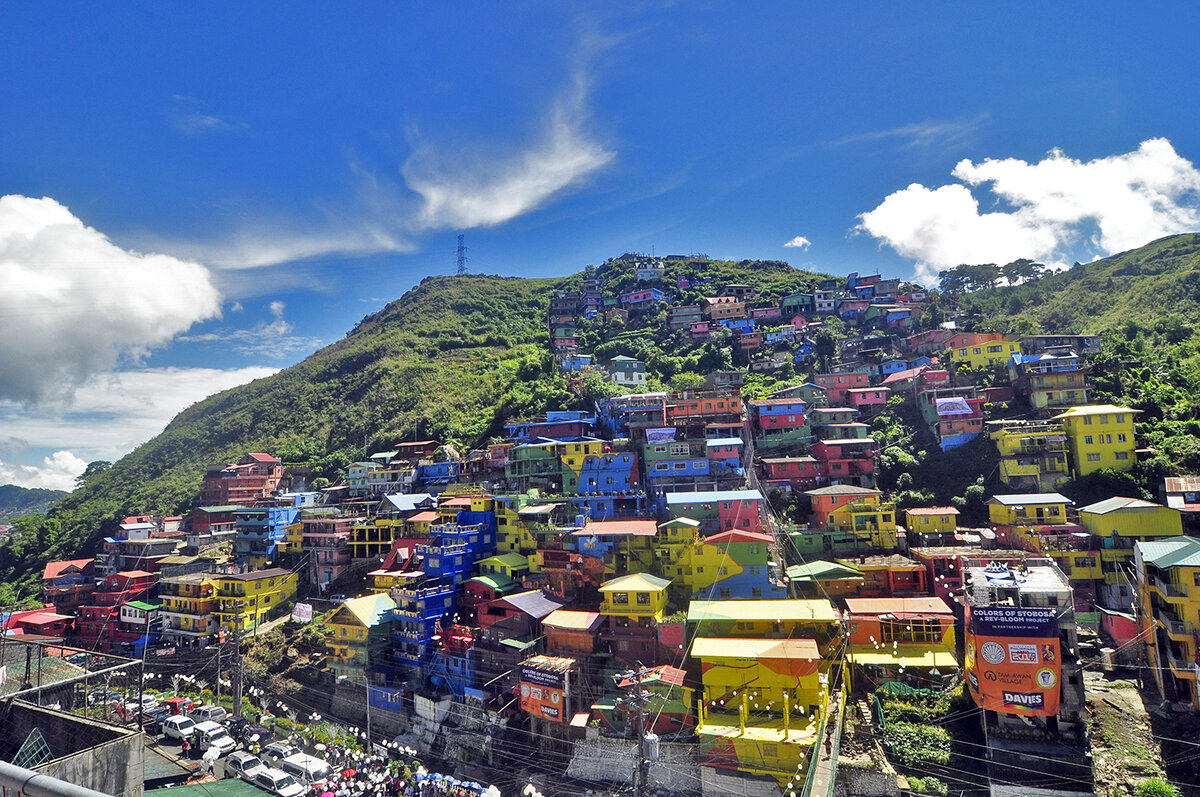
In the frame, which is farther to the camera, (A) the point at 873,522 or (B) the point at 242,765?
(A) the point at 873,522

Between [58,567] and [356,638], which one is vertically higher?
[58,567]

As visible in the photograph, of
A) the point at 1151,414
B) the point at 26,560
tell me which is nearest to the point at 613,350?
the point at 1151,414

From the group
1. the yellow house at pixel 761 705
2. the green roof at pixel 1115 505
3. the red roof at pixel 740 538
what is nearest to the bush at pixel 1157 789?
the yellow house at pixel 761 705

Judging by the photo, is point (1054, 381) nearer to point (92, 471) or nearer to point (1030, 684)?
point (1030, 684)

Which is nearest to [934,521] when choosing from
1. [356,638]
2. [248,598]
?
[356,638]

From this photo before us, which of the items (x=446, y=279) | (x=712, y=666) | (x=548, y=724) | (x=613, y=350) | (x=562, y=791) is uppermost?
(x=446, y=279)

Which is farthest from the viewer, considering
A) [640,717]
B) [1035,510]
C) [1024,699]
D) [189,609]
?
[189,609]

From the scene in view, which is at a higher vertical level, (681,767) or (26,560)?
(26,560)

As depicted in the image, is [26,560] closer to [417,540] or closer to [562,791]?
[417,540]
